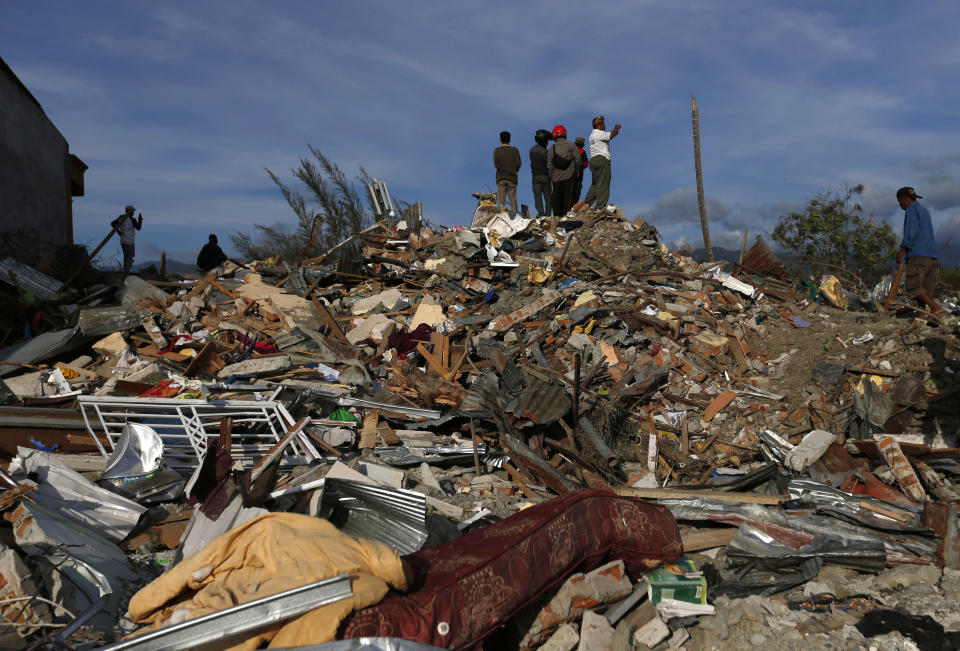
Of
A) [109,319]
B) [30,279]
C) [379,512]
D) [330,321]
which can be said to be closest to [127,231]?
[30,279]

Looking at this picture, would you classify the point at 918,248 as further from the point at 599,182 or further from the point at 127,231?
the point at 127,231

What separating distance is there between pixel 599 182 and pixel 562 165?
84 cm

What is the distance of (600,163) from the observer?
11.9 meters

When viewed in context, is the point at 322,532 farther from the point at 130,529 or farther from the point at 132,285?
the point at 132,285

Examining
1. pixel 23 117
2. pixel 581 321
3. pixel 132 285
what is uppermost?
pixel 23 117

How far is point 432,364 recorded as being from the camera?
7.59 meters

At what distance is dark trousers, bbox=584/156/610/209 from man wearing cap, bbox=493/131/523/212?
1.59 m

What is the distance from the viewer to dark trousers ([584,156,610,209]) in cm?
1188

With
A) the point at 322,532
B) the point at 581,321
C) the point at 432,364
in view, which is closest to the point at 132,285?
the point at 432,364

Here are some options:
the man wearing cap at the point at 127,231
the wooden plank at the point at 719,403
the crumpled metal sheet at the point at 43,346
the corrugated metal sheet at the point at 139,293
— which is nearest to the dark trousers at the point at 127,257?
the man wearing cap at the point at 127,231

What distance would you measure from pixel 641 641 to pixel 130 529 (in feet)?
11.4

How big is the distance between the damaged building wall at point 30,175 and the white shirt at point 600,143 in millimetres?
10250

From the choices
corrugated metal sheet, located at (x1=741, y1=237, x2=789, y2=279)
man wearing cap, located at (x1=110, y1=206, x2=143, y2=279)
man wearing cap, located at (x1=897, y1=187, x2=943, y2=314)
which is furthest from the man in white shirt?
man wearing cap, located at (x1=110, y1=206, x2=143, y2=279)

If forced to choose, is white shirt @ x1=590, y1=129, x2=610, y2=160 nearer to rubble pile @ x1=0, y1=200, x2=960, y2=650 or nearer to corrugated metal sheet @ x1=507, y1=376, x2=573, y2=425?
rubble pile @ x1=0, y1=200, x2=960, y2=650
